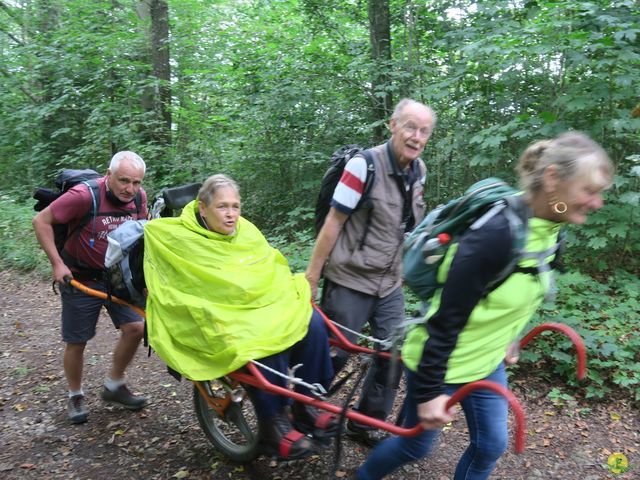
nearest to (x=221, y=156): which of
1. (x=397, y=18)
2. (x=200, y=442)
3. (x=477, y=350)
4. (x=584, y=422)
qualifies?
(x=397, y=18)

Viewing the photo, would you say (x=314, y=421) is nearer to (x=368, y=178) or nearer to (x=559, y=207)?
(x=368, y=178)

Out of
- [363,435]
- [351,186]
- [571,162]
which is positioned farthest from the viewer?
[363,435]

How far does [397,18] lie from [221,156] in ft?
12.2

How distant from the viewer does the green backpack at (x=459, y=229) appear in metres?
1.76

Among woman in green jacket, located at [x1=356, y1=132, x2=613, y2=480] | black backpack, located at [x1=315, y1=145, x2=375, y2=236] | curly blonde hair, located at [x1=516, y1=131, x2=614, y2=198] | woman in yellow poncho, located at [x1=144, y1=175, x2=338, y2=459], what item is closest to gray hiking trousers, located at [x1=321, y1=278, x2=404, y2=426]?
woman in yellow poncho, located at [x1=144, y1=175, x2=338, y2=459]

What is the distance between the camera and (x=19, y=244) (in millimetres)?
8969

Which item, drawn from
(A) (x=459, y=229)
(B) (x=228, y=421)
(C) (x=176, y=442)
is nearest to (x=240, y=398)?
(B) (x=228, y=421)

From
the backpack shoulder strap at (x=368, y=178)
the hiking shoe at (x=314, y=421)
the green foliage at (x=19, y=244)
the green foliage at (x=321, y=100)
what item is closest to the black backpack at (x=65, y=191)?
the backpack shoulder strap at (x=368, y=178)

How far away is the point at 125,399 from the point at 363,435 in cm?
191

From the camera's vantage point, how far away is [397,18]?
7559 millimetres

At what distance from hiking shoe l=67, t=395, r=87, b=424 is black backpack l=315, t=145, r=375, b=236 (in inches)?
91.0

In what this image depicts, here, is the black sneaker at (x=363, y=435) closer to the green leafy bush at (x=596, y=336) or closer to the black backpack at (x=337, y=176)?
the black backpack at (x=337, y=176)

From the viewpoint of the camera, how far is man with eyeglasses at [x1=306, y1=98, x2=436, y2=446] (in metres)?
2.91

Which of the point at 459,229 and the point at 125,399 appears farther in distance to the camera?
the point at 125,399
